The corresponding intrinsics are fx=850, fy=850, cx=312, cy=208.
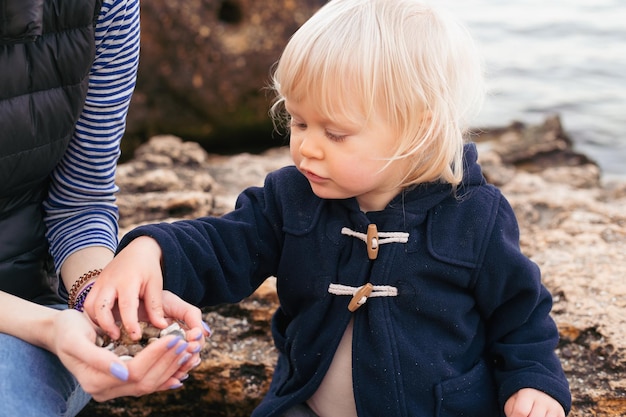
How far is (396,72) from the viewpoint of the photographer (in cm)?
179

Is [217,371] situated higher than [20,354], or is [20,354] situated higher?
[20,354]

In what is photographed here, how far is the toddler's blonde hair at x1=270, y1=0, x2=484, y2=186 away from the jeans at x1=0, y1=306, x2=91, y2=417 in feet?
2.46

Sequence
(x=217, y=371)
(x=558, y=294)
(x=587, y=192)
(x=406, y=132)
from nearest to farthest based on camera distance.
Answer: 1. (x=406, y=132)
2. (x=217, y=371)
3. (x=558, y=294)
4. (x=587, y=192)

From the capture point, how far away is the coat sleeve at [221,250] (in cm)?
183

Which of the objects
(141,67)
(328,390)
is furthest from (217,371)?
(141,67)

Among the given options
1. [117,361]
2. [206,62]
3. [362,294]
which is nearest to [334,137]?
[362,294]

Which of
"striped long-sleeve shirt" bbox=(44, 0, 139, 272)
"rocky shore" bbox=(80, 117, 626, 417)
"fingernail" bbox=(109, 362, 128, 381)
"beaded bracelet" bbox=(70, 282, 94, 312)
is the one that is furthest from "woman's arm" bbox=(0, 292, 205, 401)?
"rocky shore" bbox=(80, 117, 626, 417)

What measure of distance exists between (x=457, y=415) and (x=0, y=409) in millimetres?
999

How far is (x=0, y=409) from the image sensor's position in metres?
1.53

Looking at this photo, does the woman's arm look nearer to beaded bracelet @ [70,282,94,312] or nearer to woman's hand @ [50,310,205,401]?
woman's hand @ [50,310,205,401]

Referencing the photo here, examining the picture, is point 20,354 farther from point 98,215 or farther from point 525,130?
point 525,130

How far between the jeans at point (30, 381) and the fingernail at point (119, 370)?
19cm

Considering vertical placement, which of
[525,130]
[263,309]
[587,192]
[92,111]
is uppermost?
[92,111]

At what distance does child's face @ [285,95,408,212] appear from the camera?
1805mm
